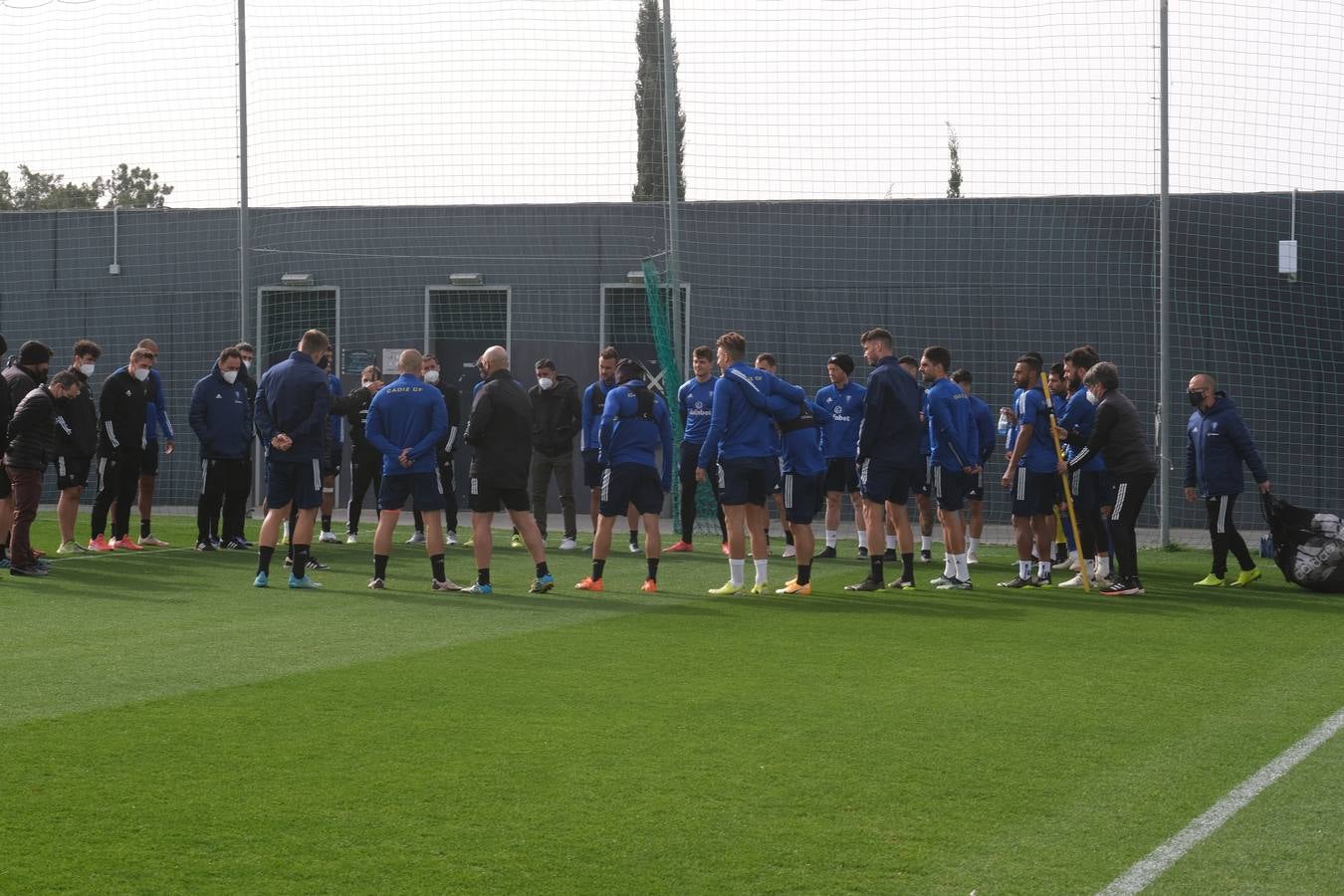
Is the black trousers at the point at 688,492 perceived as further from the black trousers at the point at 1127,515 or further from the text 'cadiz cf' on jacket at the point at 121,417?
the text 'cadiz cf' on jacket at the point at 121,417

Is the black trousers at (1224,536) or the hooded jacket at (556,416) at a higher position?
the hooded jacket at (556,416)

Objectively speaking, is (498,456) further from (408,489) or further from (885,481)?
(885,481)

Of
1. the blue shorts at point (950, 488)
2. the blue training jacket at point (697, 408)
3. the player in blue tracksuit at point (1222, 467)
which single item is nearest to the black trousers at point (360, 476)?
the blue training jacket at point (697, 408)

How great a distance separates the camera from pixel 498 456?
12938 millimetres

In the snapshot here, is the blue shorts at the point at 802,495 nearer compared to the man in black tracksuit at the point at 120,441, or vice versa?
the blue shorts at the point at 802,495

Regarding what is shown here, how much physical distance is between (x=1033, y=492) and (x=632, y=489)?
3.52m

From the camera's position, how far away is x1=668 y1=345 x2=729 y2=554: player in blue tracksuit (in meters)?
16.0

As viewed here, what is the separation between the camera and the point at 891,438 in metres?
13.3

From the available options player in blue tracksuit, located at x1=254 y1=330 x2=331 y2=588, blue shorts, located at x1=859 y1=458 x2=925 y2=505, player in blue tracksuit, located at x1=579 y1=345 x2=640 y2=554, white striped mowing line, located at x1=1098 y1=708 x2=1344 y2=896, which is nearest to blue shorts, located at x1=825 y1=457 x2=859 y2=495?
player in blue tracksuit, located at x1=579 y1=345 x2=640 y2=554

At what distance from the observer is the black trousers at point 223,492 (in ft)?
55.5

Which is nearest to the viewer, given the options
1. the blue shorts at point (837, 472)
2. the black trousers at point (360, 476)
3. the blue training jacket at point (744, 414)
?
the blue training jacket at point (744, 414)

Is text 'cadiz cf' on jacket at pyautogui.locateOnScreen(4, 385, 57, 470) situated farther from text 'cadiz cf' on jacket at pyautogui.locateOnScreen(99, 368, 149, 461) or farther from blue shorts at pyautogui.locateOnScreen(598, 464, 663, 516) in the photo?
blue shorts at pyautogui.locateOnScreen(598, 464, 663, 516)

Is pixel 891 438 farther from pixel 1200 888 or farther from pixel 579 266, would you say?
pixel 579 266

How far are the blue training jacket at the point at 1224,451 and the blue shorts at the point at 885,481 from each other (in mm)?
2931
